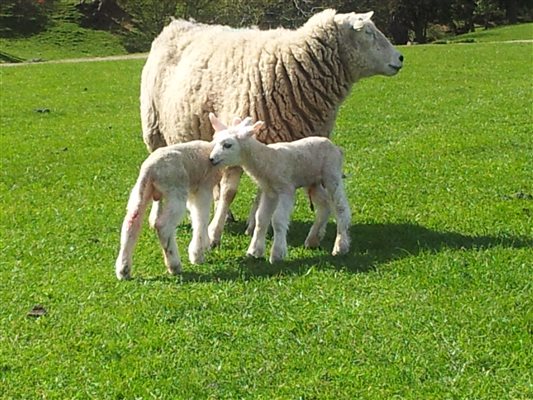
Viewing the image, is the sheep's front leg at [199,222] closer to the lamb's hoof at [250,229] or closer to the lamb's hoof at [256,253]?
the lamb's hoof at [256,253]

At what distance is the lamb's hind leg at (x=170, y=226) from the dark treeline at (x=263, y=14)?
37232 mm

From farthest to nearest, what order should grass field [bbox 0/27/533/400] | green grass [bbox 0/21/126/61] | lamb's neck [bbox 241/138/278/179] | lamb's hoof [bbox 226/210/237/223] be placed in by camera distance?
green grass [bbox 0/21/126/61]
lamb's hoof [bbox 226/210/237/223]
lamb's neck [bbox 241/138/278/179]
grass field [bbox 0/27/533/400]

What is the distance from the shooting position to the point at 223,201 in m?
8.41

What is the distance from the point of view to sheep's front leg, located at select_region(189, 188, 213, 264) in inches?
299

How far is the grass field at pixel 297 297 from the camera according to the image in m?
5.18

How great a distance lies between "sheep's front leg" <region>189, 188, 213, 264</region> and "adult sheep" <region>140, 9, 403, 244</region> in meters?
0.68

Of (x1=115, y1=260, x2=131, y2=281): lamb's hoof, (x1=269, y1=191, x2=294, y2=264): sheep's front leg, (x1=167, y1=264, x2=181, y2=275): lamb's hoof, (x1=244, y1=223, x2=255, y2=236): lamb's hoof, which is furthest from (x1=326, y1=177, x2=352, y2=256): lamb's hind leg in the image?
(x1=115, y1=260, x2=131, y2=281): lamb's hoof

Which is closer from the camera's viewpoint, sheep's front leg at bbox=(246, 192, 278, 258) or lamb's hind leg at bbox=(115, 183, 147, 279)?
lamb's hind leg at bbox=(115, 183, 147, 279)

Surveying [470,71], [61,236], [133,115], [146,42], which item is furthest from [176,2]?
[61,236]

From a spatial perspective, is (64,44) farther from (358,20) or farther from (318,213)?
(318,213)

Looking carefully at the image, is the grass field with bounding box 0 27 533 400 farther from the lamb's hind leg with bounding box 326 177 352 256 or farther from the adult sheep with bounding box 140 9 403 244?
the adult sheep with bounding box 140 9 403 244

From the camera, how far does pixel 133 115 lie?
65.1 ft

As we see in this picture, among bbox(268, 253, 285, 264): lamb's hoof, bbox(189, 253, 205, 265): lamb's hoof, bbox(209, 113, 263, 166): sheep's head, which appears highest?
bbox(209, 113, 263, 166): sheep's head

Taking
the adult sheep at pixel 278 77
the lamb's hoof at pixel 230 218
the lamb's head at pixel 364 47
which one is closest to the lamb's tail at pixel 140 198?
the adult sheep at pixel 278 77
